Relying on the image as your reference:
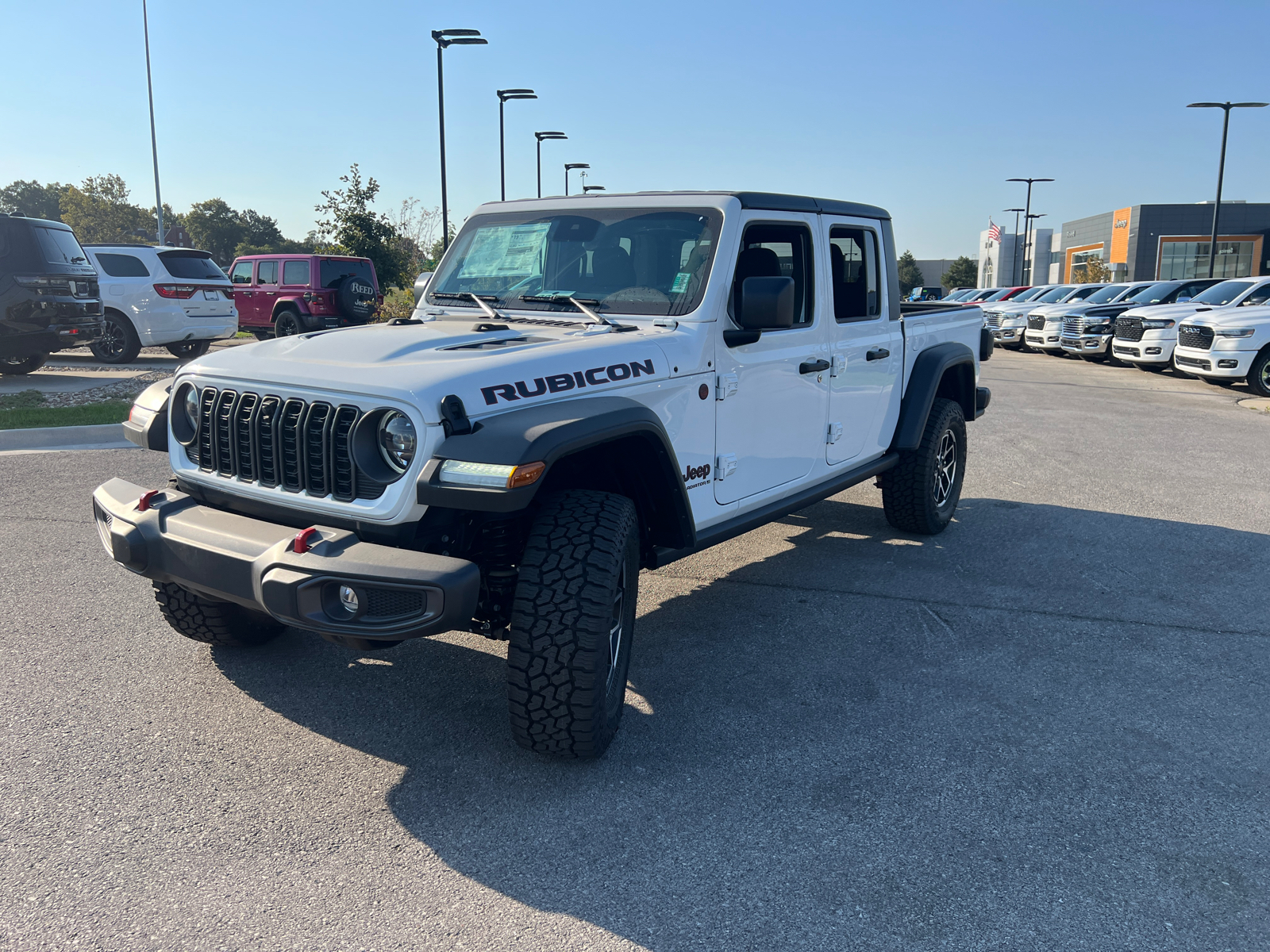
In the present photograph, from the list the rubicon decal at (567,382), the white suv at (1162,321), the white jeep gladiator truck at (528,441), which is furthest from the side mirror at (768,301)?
the white suv at (1162,321)

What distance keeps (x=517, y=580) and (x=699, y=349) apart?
1299 millimetres

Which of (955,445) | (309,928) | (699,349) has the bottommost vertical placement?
(309,928)

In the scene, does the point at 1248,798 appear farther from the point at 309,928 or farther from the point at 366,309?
the point at 366,309

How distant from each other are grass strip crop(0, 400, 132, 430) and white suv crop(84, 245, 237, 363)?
4.79 metres

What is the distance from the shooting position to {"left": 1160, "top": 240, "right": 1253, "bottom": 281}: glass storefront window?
61875 millimetres

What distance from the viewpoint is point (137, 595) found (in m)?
4.98

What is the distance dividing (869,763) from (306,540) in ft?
6.64

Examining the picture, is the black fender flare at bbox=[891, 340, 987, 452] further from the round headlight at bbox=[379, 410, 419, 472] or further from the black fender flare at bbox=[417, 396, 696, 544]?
the round headlight at bbox=[379, 410, 419, 472]

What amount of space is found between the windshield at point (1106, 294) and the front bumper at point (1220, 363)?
26.0 ft

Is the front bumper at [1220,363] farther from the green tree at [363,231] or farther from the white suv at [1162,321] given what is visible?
the green tree at [363,231]

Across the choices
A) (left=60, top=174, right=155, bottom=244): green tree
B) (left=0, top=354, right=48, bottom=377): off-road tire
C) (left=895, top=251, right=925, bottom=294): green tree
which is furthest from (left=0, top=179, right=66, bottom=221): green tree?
(left=0, top=354, right=48, bottom=377): off-road tire

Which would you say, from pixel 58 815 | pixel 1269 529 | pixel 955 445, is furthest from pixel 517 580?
pixel 1269 529

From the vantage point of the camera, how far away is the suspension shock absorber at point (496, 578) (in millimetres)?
3324

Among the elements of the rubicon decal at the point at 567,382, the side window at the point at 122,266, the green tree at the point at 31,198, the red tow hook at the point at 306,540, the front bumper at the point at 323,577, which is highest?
the green tree at the point at 31,198
